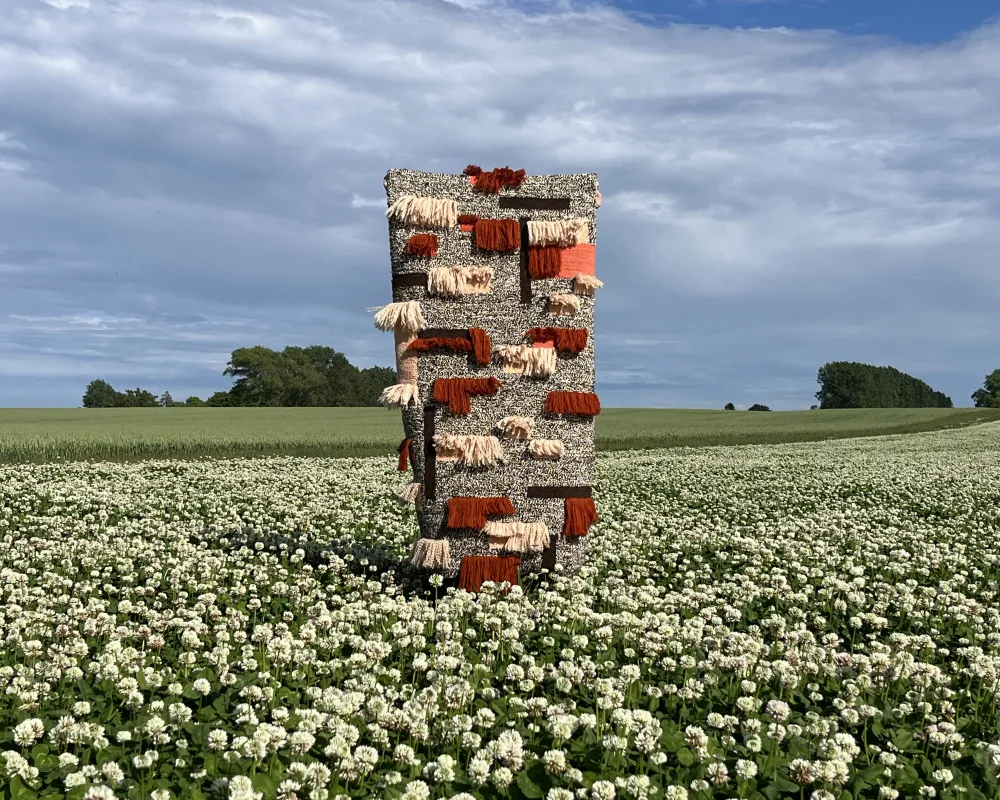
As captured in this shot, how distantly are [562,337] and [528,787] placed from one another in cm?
553

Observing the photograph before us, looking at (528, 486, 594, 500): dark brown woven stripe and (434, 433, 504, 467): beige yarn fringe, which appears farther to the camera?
(528, 486, 594, 500): dark brown woven stripe

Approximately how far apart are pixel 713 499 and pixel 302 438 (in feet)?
78.7

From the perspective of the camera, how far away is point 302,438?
36625 millimetres

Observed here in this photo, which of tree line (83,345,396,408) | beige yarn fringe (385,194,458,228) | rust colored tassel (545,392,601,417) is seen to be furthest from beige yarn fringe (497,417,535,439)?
tree line (83,345,396,408)

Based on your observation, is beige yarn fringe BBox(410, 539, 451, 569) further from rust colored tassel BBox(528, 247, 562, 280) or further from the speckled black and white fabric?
rust colored tassel BBox(528, 247, 562, 280)

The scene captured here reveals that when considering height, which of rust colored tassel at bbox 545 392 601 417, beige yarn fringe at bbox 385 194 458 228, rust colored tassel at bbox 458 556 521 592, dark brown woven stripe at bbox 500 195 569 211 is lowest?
rust colored tassel at bbox 458 556 521 592

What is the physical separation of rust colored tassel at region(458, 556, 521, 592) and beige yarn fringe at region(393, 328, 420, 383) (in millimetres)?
2193

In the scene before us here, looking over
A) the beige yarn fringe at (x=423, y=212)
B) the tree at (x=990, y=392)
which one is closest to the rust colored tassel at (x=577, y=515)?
the beige yarn fringe at (x=423, y=212)

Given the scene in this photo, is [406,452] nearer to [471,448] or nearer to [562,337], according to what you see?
[471,448]

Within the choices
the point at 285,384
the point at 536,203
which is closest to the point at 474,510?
the point at 536,203

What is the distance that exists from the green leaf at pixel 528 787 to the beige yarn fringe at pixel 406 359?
536 cm

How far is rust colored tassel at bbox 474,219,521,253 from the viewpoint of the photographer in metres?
9.05

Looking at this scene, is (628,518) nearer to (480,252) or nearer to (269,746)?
(480,252)

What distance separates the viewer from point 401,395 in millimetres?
9180
